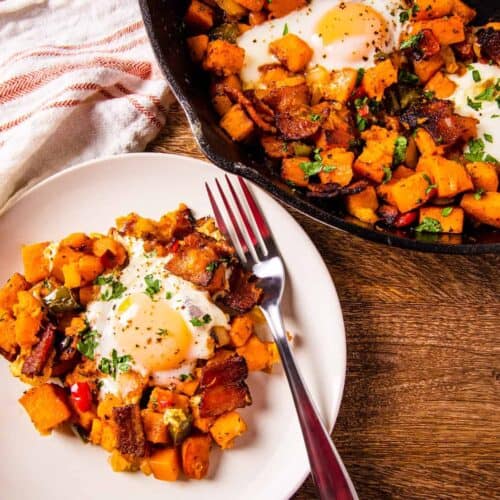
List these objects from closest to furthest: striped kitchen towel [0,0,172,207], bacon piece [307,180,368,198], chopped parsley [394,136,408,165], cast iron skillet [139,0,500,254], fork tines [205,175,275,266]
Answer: cast iron skillet [139,0,500,254] → bacon piece [307,180,368,198] → chopped parsley [394,136,408,165] → fork tines [205,175,275,266] → striped kitchen towel [0,0,172,207]

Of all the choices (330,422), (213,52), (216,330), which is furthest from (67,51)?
(330,422)

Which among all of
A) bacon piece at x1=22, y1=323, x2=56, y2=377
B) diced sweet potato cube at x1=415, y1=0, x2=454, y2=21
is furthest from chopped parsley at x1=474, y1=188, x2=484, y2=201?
bacon piece at x1=22, y1=323, x2=56, y2=377

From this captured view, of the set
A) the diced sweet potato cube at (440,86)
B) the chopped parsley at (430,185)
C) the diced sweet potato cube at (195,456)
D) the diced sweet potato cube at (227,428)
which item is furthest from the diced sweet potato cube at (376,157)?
the diced sweet potato cube at (195,456)

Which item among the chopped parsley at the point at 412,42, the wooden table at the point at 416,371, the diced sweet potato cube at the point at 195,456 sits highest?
the chopped parsley at the point at 412,42

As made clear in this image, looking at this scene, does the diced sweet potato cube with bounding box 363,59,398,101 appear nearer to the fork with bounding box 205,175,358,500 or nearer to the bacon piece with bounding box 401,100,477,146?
the bacon piece with bounding box 401,100,477,146

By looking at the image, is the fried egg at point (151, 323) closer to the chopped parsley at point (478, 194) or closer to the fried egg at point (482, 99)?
the chopped parsley at point (478, 194)
